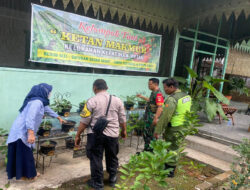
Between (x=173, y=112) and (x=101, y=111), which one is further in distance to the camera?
(x=173, y=112)

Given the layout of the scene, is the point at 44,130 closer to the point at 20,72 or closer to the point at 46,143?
the point at 46,143

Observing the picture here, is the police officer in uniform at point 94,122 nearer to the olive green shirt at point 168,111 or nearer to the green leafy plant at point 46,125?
the olive green shirt at point 168,111

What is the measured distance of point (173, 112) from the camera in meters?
3.43

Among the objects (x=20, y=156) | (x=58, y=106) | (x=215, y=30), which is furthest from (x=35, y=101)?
(x=215, y=30)

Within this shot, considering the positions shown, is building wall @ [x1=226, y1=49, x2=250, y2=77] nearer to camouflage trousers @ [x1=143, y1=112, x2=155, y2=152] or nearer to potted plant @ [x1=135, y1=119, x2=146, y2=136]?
potted plant @ [x1=135, y1=119, x2=146, y2=136]

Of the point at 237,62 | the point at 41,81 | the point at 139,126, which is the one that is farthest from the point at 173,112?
Result: the point at 237,62

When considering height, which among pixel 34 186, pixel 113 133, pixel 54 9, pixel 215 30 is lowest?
pixel 34 186

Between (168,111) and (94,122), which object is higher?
(168,111)

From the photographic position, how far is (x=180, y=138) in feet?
10.9

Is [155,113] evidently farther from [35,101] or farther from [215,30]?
[215,30]

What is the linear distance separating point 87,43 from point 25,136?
2.79m

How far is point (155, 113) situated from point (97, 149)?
1.55 metres

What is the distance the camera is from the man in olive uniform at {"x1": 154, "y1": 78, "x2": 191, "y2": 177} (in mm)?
3400

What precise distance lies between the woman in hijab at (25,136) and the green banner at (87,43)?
1688 mm
